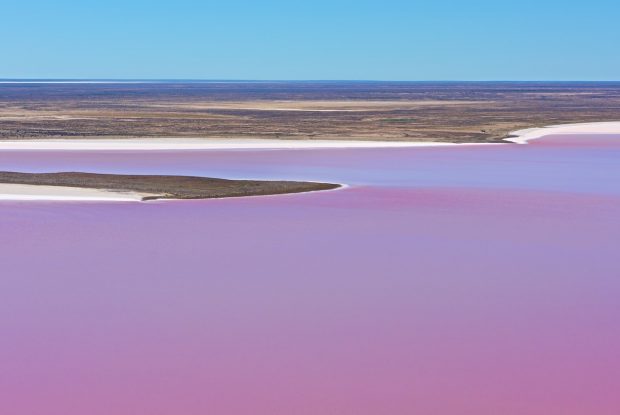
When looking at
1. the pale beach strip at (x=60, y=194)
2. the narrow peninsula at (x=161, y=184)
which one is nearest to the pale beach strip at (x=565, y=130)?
the narrow peninsula at (x=161, y=184)

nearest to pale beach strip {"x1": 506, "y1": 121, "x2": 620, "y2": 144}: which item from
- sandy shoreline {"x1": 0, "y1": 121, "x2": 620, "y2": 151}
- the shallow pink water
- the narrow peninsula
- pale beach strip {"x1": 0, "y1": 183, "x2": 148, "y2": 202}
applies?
sandy shoreline {"x1": 0, "y1": 121, "x2": 620, "y2": 151}

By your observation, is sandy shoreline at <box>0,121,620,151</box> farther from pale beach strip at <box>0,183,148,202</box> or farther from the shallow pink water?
the shallow pink water

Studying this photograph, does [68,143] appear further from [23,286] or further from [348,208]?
[23,286]

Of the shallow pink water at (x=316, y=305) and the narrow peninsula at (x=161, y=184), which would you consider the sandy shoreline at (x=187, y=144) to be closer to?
the narrow peninsula at (x=161, y=184)

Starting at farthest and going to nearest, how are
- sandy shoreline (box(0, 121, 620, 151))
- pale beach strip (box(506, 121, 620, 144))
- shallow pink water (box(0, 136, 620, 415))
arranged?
pale beach strip (box(506, 121, 620, 144))
sandy shoreline (box(0, 121, 620, 151))
shallow pink water (box(0, 136, 620, 415))

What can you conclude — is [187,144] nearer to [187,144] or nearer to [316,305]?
[187,144]

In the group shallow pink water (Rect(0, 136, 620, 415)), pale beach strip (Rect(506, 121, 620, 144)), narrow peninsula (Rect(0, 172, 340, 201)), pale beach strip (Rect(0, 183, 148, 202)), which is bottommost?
pale beach strip (Rect(506, 121, 620, 144))

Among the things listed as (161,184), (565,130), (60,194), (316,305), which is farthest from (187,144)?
(316,305)

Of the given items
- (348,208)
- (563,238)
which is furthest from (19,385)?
(348,208)

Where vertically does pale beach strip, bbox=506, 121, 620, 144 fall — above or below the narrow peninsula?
below
